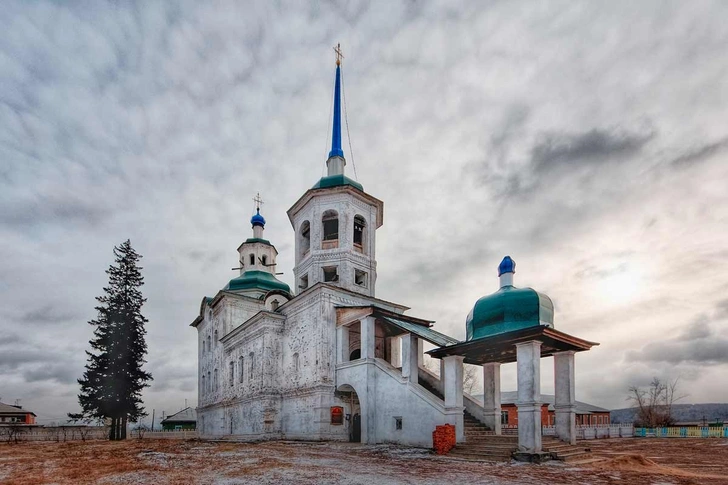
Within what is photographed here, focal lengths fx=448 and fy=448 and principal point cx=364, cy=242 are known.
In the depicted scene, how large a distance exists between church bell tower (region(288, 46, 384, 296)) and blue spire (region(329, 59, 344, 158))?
1.01 metres

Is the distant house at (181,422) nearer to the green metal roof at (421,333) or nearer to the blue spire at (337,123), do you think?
the blue spire at (337,123)

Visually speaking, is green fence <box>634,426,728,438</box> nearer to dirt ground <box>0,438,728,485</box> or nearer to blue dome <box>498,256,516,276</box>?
dirt ground <box>0,438,728,485</box>

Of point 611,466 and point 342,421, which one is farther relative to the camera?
point 342,421

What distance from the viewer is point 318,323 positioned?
21.2 meters

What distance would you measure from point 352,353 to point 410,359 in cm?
632

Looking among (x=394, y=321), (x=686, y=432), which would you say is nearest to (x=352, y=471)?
(x=394, y=321)

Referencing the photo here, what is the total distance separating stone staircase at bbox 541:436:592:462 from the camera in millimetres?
12020

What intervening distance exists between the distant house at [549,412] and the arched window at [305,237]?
25.0 m

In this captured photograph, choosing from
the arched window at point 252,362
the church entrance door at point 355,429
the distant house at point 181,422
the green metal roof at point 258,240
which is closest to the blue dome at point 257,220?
the green metal roof at point 258,240

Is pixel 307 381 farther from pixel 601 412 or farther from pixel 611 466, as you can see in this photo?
pixel 601 412

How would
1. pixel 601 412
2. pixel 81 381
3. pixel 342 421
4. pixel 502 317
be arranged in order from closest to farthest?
pixel 502 317
pixel 342 421
pixel 81 381
pixel 601 412

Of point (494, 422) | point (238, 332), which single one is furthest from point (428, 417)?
point (238, 332)

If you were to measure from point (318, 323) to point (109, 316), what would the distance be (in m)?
19.1

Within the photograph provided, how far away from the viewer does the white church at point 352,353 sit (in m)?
13.5
